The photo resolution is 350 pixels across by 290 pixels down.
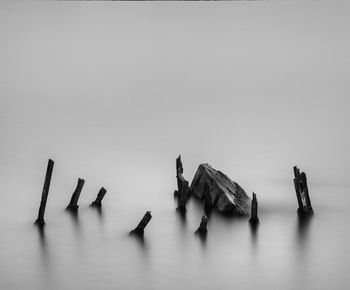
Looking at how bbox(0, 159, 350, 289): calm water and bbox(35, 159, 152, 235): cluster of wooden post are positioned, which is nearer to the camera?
bbox(0, 159, 350, 289): calm water

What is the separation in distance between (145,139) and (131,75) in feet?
327

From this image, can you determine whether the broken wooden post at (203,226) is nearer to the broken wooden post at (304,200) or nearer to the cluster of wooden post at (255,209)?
the cluster of wooden post at (255,209)

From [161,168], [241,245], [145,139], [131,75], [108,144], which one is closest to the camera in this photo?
[241,245]

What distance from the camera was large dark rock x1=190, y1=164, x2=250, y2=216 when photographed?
3164cm

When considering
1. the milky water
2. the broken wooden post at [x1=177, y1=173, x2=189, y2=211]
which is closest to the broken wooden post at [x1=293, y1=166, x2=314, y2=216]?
the milky water

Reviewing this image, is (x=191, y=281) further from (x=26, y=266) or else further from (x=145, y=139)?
(x=145, y=139)

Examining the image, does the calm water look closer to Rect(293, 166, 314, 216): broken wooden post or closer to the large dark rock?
Rect(293, 166, 314, 216): broken wooden post

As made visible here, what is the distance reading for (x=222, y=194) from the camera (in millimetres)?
32312

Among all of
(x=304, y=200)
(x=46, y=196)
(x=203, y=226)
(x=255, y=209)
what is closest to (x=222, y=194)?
(x=255, y=209)

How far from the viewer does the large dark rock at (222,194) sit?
3164 centimetres

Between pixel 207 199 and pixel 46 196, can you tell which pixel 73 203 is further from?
pixel 207 199

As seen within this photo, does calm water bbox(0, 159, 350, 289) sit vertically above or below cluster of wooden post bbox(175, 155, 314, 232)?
below

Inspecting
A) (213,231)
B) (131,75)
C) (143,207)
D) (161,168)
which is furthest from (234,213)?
(131,75)

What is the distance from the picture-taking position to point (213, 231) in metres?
29.9
